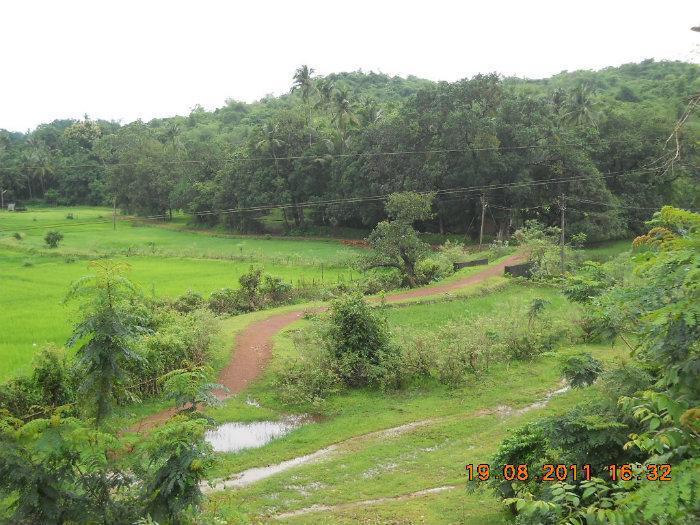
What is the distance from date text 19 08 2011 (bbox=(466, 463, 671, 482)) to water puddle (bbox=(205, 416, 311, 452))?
22.6 ft

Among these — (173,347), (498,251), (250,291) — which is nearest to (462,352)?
(173,347)

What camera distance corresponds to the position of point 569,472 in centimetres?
761

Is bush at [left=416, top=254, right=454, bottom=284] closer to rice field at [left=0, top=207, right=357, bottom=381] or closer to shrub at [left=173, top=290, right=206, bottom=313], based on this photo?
rice field at [left=0, top=207, right=357, bottom=381]

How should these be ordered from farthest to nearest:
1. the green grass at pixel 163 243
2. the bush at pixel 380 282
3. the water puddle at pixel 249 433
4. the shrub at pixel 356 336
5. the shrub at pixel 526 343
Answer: the green grass at pixel 163 243 < the bush at pixel 380 282 < the shrub at pixel 526 343 < the shrub at pixel 356 336 < the water puddle at pixel 249 433

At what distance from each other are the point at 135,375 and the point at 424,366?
879cm

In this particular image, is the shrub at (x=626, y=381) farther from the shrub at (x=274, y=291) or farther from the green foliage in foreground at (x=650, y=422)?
the shrub at (x=274, y=291)

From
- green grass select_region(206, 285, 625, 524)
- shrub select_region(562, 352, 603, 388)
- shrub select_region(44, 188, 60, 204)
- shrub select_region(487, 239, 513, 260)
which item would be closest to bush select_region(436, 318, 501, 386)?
green grass select_region(206, 285, 625, 524)

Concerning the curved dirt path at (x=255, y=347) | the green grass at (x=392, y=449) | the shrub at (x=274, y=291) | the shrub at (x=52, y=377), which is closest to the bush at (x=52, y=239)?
the shrub at (x=274, y=291)

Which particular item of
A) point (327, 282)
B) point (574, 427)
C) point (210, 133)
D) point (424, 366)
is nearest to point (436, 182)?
point (327, 282)

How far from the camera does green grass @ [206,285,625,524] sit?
32.0 feet

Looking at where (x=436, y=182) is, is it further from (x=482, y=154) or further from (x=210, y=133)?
(x=210, y=133)

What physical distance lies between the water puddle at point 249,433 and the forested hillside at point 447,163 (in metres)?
25.4

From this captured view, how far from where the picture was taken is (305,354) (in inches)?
718

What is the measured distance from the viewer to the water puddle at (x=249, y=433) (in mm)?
14546
